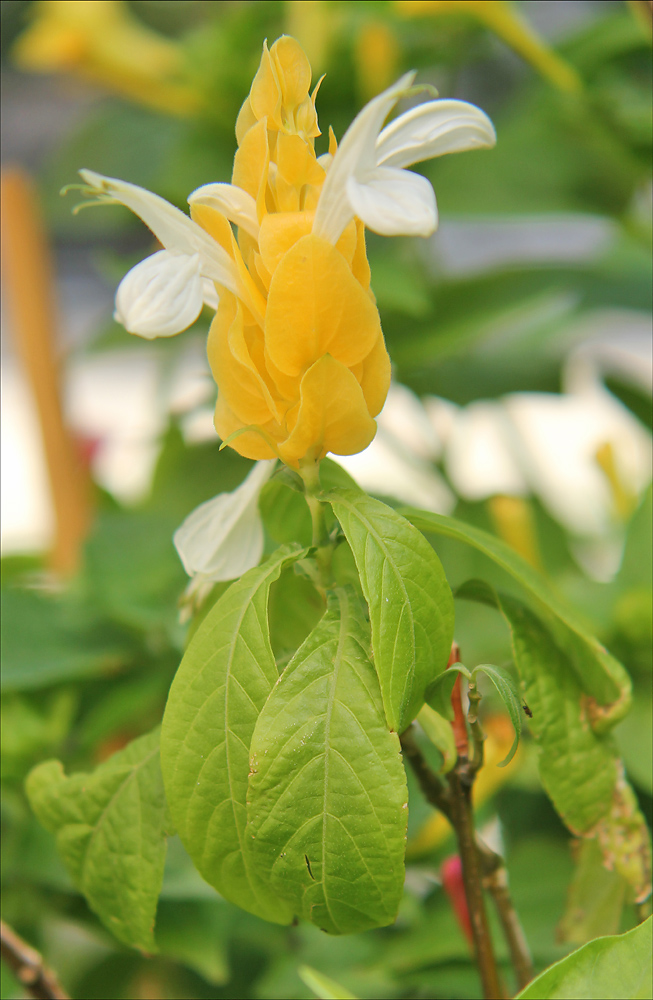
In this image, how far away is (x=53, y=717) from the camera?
1.04 ft

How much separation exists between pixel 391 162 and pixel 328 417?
0.05m

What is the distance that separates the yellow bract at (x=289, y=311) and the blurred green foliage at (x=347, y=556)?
35 millimetres

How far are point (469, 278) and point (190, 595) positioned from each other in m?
0.33

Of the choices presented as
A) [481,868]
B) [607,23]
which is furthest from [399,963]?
[607,23]

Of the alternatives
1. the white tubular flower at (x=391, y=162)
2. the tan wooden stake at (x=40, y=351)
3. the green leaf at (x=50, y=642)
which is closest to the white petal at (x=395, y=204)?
the white tubular flower at (x=391, y=162)

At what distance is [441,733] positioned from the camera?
0.18 m

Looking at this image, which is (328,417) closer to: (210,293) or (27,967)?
(210,293)

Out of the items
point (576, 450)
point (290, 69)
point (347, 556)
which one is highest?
point (290, 69)

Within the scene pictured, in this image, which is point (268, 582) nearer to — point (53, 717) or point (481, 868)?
point (481, 868)

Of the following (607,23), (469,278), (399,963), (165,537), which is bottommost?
(399,963)

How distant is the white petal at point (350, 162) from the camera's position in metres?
0.14

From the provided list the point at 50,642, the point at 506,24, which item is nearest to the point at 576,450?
the point at 506,24

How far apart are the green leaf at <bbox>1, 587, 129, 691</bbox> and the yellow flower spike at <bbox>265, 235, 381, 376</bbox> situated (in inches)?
7.9

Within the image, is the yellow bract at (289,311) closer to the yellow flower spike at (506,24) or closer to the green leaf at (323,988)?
the green leaf at (323,988)
